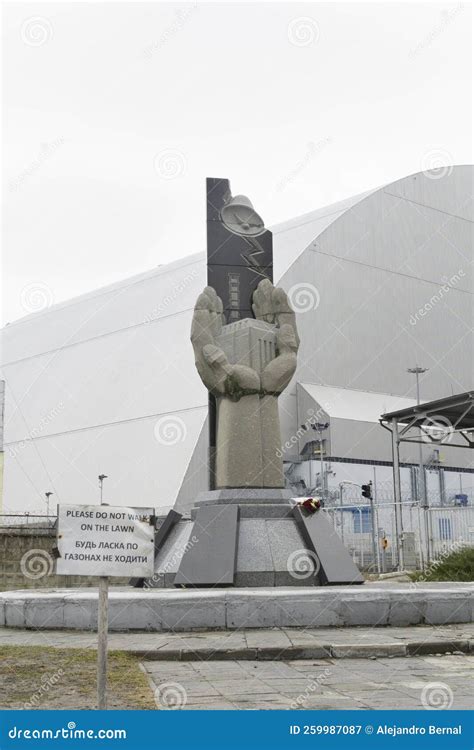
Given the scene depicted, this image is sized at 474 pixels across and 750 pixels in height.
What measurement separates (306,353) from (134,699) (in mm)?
36059

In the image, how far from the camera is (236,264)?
16422mm

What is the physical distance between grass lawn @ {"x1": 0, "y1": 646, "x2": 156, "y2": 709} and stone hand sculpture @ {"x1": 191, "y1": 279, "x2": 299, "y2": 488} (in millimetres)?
5416

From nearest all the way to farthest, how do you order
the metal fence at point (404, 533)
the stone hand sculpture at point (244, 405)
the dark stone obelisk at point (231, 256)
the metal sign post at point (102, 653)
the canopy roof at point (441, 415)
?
the metal sign post at point (102, 653), the stone hand sculpture at point (244, 405), the dark stone obelisk at point (231, 256), the metal fence at point (404, 533), the canopy roof at point (441, 415)

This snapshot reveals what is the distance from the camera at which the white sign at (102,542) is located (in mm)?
5879

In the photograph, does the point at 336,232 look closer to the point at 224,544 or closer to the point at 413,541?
the point at 413,541

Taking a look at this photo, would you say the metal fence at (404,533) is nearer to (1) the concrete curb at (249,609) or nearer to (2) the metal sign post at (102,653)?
(1) the concrete curb at (249,609)

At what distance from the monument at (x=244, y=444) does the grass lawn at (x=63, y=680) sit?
12.3 ft

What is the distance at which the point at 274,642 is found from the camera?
969 centimetres

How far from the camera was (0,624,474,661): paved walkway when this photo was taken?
9.21 meters

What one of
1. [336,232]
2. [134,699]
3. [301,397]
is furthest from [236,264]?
[336,232]

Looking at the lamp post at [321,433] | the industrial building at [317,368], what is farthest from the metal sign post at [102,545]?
the lamp post at [321,433]

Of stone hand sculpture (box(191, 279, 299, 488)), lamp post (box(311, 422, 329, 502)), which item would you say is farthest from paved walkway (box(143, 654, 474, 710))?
lamp post (box(311, 422, 329, 502))

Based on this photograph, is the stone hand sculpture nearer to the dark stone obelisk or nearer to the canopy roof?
the dark stone obelisk

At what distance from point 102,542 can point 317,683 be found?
9.11 ft
